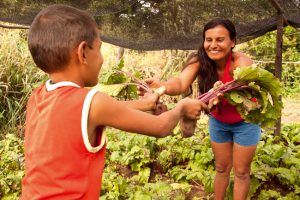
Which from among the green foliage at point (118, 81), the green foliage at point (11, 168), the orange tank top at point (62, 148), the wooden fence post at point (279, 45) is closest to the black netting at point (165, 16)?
the wooden fence post at point (279, 45)

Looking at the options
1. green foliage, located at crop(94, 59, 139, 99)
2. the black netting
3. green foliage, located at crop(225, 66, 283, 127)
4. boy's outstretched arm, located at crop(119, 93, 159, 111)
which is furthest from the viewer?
the black netting

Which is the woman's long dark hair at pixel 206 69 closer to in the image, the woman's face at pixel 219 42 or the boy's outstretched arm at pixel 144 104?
the woman's face at pixel 219 42

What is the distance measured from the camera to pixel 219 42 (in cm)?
310

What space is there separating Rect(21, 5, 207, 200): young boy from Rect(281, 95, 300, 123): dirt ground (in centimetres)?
593

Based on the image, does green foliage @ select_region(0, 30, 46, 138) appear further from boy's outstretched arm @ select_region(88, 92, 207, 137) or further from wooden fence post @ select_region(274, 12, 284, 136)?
boy's outstretched arm @ select_region(88, 92, 207, 137)

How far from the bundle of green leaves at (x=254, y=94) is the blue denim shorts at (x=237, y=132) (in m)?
0.17

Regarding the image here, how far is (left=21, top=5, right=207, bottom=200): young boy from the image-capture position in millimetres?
1654

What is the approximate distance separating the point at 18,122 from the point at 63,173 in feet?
16.3

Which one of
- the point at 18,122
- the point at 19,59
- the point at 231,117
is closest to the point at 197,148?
the point at 231,117

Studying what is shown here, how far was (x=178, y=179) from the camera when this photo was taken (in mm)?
4355

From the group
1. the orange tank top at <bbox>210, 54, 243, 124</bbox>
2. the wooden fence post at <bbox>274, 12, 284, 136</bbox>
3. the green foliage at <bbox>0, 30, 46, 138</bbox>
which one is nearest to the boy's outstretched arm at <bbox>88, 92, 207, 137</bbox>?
the orange tank top at <bbox>210, 54, 243, 124</bbox>

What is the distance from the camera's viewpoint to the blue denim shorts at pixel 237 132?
317cm

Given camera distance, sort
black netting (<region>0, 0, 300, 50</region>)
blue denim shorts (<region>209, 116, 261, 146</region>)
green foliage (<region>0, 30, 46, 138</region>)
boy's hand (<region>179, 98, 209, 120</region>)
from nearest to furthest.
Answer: boy's hand (<region>179, 98, 209, 120</region>) < blue denim shorts (<region>209, 116, 261, 146</region>) < black netting (<region>0, 0, 300, 50</region>) < green foliage (<region>0, 30, 46, 138</region>)

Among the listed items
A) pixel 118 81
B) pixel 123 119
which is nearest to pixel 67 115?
pixel 123 119
